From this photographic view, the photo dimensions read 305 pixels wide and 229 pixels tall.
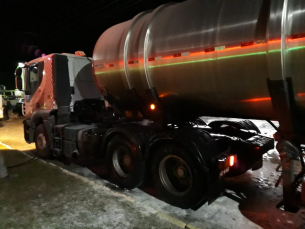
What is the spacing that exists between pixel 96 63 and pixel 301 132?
3.85 metres

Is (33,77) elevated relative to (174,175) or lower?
elevated

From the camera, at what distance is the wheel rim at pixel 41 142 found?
726 cm

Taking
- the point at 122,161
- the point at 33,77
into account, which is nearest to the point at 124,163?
the point at 122,161

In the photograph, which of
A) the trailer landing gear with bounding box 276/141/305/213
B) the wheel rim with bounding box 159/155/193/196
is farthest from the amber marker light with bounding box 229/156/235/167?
the trailer landing gear with bounding box 276/141/305/213

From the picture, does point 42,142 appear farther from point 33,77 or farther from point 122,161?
point 122,161

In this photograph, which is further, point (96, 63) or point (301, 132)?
point (96, 63)

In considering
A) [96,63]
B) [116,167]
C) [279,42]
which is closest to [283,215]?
[279,42]

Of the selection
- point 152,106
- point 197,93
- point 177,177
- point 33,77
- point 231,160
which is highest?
point 33,77

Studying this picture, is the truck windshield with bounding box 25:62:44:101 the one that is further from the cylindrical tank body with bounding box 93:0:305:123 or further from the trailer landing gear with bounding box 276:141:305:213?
the trailer landing gear with bounding box 276:141:305:213

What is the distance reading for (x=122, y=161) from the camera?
5.27 metres

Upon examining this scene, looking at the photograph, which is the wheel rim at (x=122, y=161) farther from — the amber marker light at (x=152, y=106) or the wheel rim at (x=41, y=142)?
the wheel rim at (x=41, y=142)

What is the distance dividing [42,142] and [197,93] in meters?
5.24

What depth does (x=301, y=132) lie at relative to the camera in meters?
3.25

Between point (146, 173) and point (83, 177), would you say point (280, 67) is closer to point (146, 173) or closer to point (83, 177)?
point (146, 173)
